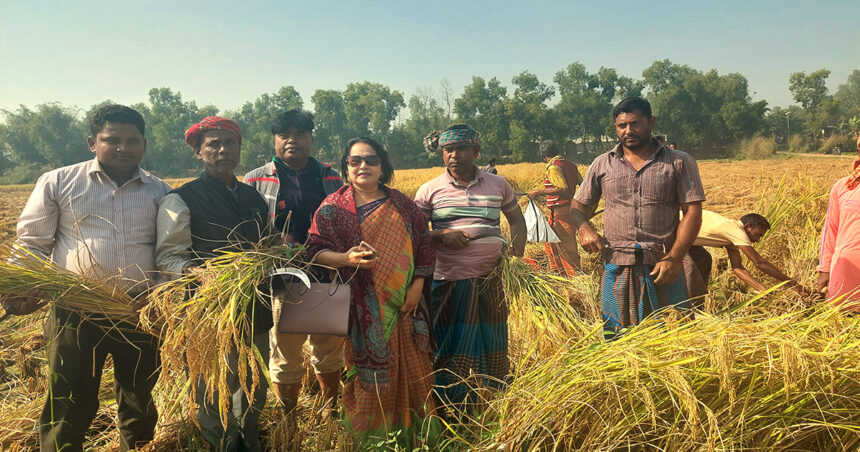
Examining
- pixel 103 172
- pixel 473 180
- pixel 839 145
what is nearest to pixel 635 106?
pixel 473 180

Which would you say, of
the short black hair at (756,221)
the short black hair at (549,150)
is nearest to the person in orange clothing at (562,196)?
the short black hair at (549,150)

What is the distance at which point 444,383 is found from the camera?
8.13 ft

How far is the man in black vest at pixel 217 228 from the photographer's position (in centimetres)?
203

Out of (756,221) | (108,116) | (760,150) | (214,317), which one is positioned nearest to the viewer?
(214,317)

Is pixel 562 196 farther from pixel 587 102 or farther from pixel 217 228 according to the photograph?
pixel 587 102

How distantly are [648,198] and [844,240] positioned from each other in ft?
3.32

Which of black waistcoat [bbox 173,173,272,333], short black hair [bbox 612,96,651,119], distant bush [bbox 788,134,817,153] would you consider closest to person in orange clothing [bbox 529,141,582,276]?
short black hair [bbox 612,96,651,119]

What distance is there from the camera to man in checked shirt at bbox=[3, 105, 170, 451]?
195 cm

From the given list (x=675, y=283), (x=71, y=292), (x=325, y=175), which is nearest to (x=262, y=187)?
(x=325, y=175)

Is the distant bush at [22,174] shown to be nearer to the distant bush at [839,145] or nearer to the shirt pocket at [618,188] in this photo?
the shirt pocket at [618,188]

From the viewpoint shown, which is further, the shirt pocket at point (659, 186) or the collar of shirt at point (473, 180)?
the collar of shirt at point (473, 180)

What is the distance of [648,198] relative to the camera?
7.93 feet

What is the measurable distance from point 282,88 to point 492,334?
2412 inches

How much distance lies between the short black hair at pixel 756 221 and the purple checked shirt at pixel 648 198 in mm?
1398
